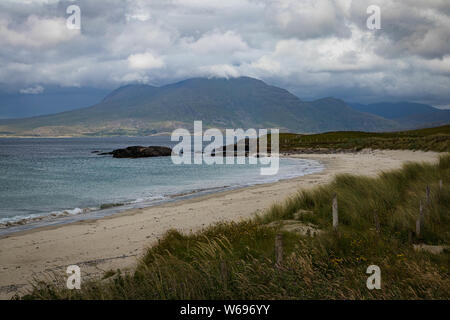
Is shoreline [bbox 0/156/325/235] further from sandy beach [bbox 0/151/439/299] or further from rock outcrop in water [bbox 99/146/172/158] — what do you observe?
rock outcrop in water [bbox 99/146/172/158]

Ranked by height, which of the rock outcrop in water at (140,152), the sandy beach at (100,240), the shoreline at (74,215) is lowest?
the shoreline at (74,215)

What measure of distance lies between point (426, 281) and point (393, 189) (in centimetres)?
1170

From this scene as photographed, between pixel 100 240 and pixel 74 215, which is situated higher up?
pixel 100 240

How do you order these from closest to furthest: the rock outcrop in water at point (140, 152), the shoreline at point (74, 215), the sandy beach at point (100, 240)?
the sandy beach at point (100, 240), the shoreline at point (74, 215), the rock outcrop in water at point (140, 152)

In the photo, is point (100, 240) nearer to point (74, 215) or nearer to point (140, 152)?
point (74, 215)

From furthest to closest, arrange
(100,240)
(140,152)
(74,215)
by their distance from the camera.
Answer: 1. (140,152)
2. (74,215)
3. (100,240)

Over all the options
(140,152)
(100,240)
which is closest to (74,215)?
(100,240)

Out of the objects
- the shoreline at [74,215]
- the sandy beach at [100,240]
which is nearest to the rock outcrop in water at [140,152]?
the shoreline at [74,215]

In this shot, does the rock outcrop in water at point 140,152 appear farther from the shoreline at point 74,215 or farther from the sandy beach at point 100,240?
the sandy beach at point 100,240

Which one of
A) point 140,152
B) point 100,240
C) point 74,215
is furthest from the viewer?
point 140,152

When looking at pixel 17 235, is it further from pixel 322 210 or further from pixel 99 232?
pixel 322 210

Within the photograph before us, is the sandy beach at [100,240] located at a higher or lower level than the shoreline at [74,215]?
higher

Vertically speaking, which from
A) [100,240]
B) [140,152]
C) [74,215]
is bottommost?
[74,215]

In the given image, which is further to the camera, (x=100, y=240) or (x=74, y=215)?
(x=74, y=215)
